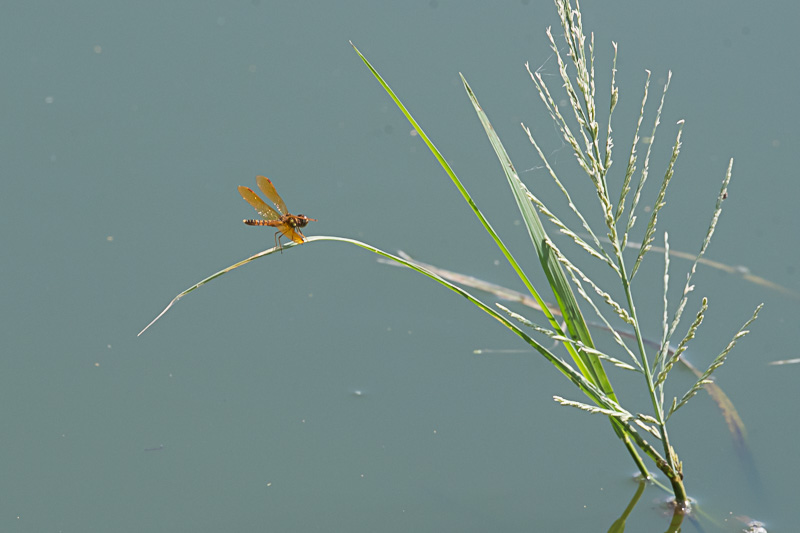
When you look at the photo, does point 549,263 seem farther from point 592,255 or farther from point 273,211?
point 273,211

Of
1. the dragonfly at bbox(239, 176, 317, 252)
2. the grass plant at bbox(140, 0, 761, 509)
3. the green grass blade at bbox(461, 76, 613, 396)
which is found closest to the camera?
the grass plant at bbox(140, 0, 761, 509)

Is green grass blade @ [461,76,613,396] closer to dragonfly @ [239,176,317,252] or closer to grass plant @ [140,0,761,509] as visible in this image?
grass plant @ [140,0,761,509]

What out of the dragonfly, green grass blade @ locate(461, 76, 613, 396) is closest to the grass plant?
green grass blade @ locate(461, 76, 613, 396)

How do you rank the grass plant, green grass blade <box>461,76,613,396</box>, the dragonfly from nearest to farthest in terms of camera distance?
the grass plant
green grass blade <box>461,76,613,396</box>
the dragonfly

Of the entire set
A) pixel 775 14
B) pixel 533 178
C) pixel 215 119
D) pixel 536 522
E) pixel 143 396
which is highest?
pixel 775 14

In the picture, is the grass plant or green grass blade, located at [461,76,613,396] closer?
the grass plant

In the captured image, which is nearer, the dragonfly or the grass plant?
the grass plant

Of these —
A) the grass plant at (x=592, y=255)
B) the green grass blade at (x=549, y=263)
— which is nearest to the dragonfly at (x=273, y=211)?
the grass plant at (x=592, y=255)

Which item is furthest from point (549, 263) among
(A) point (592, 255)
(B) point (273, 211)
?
(B) point (273, 211)

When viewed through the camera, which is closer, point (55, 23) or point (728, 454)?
point (728, 454)

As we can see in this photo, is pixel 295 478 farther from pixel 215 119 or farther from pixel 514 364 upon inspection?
pixel 215 119

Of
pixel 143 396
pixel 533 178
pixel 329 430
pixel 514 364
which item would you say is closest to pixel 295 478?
pixel 329 430
